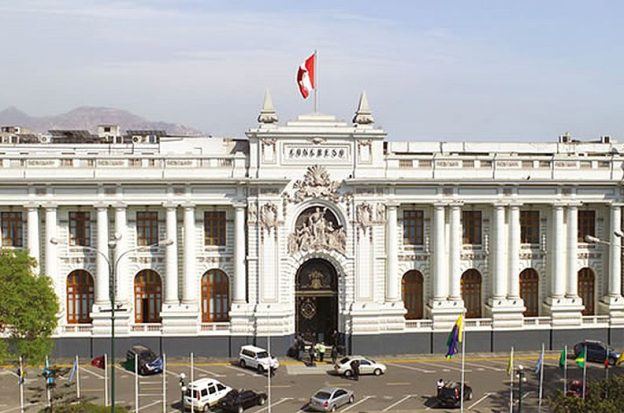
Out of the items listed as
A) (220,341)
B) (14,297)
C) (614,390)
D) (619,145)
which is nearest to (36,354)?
(14,297)

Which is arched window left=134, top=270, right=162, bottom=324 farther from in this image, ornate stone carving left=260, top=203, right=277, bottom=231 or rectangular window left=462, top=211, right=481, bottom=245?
rectangular window left=462, top=211, right=481, bottom=245

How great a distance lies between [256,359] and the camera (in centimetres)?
5400

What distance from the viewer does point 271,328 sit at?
57.5m

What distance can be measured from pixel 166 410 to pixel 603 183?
36.4 meters

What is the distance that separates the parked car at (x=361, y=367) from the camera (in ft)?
174

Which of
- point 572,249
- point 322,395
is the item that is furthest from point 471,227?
point 322,395

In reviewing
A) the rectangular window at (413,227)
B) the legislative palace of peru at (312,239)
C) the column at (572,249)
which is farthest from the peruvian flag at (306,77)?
the column at (572,249)

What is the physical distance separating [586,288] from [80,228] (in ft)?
129

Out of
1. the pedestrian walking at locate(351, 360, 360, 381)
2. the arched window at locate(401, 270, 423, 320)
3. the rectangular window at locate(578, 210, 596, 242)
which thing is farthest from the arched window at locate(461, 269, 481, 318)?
the pedestrian walking at locate(351, 360, 360, 381)

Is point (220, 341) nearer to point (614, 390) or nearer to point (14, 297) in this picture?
point (14, 297)

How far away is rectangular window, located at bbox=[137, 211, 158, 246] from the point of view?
58312 millimetres

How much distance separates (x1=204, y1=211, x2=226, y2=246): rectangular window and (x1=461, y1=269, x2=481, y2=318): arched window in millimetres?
18886

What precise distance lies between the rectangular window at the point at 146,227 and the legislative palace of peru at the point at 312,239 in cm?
7

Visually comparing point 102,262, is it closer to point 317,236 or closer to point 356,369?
point 317,236
